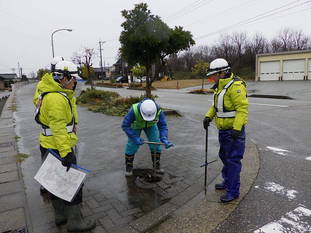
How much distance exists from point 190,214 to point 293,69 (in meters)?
36.7

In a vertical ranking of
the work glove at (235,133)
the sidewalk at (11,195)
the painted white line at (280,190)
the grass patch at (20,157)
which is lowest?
the painted white line at (280,190)

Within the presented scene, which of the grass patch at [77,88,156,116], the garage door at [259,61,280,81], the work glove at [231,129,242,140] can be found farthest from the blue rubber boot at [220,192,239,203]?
the garage door at [259,61,280,81]

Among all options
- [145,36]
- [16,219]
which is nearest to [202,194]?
[16,219]

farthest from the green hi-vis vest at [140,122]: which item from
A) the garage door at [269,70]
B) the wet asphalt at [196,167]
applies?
the garage door at [269,70]

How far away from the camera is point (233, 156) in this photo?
10.9 ft

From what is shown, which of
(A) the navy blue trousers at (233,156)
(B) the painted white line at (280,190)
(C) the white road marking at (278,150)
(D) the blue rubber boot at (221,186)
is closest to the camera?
(A) the navy blue trousers at (233,156)

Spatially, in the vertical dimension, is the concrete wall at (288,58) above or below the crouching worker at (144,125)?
above

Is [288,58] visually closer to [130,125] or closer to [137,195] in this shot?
[130,125]

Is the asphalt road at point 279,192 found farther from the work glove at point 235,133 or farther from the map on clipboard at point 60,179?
the map on clipboard at point 60,179

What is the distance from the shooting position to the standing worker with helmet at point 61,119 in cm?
257

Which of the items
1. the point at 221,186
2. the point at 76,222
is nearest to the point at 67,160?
the point at 76,222

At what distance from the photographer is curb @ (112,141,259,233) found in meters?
2.90

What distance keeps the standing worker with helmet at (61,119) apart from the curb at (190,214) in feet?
1.75

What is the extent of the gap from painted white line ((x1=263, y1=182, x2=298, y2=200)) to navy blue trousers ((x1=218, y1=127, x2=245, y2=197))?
631 mm
